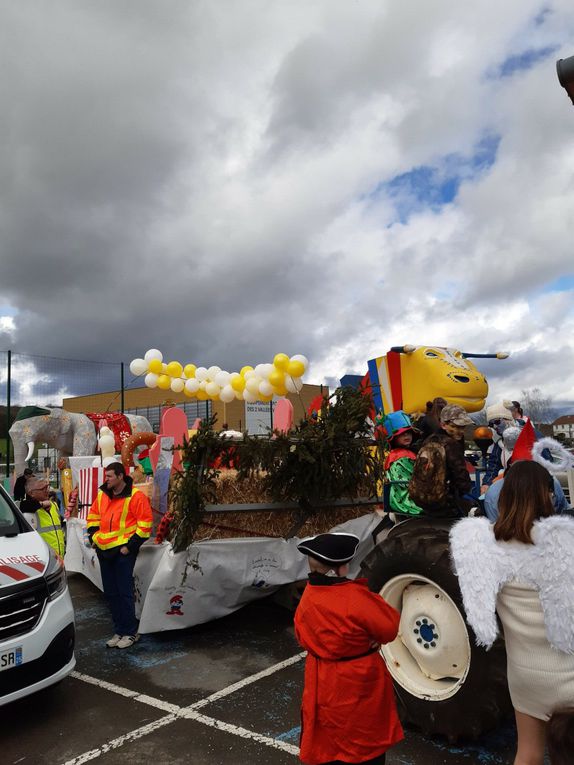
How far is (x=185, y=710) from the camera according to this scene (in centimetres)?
395

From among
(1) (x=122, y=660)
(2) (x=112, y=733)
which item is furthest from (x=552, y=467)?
(1) (x=122, y=660)

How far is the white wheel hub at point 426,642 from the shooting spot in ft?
10.4

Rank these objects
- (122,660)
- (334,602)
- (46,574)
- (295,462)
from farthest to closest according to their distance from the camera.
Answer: (295,462)
(122,660)
(46,574)
(334,602)

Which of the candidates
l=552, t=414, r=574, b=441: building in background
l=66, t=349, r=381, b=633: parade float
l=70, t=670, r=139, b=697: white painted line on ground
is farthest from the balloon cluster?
l=70, t=670, r=139, b=697: white painted line on ground

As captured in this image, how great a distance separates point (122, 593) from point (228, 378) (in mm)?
4831

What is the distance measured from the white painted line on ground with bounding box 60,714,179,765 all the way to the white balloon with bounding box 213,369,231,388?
632 cm

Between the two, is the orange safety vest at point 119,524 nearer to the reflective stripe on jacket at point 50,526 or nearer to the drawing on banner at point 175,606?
the drawing on banner at point 175,606

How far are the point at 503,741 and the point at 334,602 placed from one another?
5.93 feet

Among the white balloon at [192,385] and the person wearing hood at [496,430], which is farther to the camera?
the white balloon at [192,385]

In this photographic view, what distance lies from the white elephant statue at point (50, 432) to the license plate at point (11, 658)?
1168 centimetres

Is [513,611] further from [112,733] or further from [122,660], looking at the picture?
[122,660]

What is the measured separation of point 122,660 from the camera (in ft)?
16.4

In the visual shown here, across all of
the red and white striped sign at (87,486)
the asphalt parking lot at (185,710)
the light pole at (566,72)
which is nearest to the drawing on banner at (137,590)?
the asphalt parking lot at (185,710)

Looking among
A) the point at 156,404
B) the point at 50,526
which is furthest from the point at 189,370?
the point at 156,404
